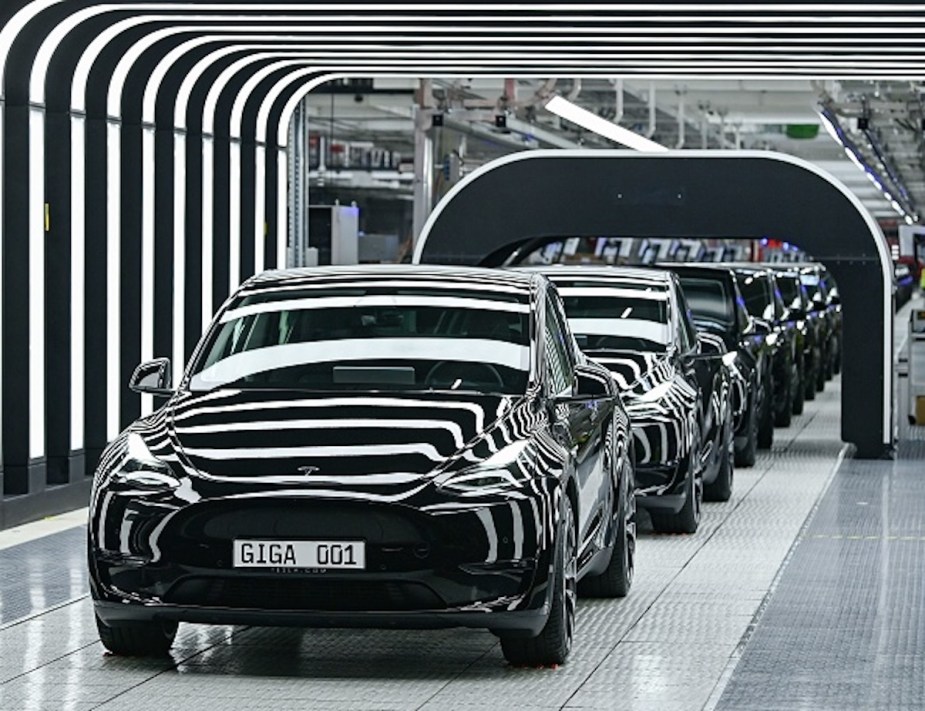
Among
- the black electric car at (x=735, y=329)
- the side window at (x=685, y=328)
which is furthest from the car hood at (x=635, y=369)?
the black electric car at (x=735, y=329)

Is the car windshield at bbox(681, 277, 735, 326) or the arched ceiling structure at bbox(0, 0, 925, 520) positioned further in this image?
the car windshield at bbox(681, 277, 735, 326)

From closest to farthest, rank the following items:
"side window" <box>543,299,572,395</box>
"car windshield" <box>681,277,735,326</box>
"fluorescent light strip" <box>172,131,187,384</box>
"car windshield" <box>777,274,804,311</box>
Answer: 1. "side window" <box>543,299,572,395</box>
2. "fluorescent light strip" <box>172,131,187,384</box>
3. "car windshield" <box>681,277,735,326</box>
4. "car windshield" <box>777,274,804,311</box>

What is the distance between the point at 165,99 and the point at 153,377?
21.6 feet

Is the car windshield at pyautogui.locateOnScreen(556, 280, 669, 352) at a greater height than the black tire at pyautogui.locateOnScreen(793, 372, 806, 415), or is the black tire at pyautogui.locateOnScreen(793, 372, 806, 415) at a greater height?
the car windshield at pyautogui.locateOnScreen(556, 280, 669, 352)

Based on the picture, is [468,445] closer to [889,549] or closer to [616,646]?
[616,646]

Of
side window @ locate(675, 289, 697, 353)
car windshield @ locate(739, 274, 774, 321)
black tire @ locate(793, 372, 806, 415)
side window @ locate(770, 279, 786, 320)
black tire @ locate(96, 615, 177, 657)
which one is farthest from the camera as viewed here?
black tire @ locate(793, 372, 806, 415)

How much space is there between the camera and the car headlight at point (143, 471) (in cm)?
757

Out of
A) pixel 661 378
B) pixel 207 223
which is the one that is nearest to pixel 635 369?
pixel 661 378

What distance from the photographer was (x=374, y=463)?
750 centimetres

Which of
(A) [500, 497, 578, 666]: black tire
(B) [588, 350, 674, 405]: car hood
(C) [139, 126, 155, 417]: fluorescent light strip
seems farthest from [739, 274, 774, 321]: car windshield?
(A) [500, 497, 578, 666]: black tire

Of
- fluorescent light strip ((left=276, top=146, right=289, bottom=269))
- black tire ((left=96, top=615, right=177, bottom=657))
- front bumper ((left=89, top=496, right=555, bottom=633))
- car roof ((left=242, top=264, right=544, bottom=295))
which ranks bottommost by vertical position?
black tire ((left=96, top=615, right=177, bottom=657))

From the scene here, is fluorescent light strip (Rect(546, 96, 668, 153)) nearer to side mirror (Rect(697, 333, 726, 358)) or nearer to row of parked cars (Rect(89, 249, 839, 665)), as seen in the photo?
side mirror (Rect(697, 333, 726, 358))

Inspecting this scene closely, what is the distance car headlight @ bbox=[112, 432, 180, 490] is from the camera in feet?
24.8

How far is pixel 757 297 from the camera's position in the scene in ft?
71.5
